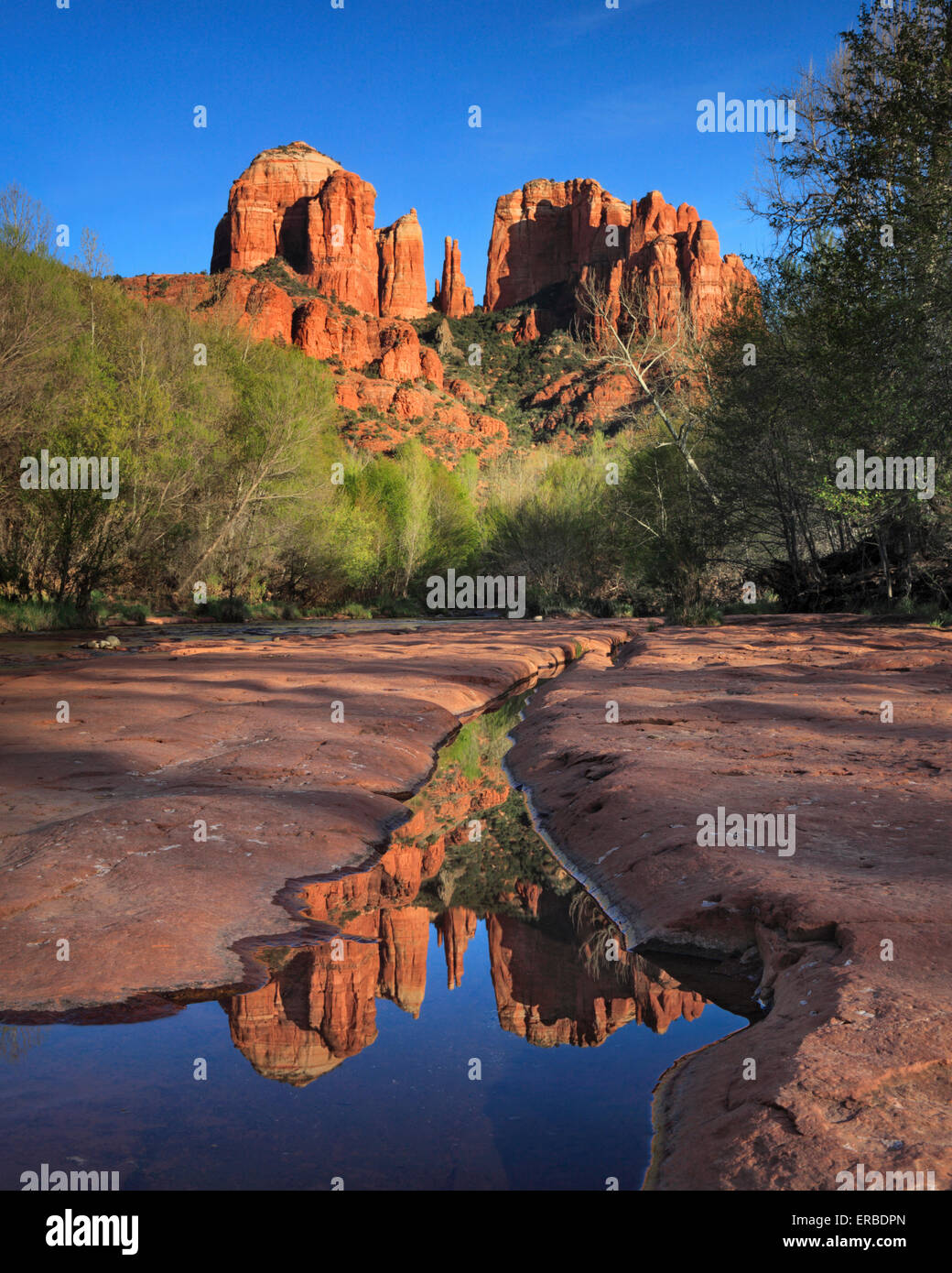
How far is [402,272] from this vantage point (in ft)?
438

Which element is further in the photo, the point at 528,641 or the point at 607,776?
the point at 528,641

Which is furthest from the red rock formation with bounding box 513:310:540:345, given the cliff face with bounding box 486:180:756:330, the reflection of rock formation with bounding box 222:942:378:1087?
the reflection of rock formation with bounding box 222:942:378:1087

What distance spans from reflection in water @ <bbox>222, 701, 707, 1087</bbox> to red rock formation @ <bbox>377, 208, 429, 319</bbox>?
13635cm

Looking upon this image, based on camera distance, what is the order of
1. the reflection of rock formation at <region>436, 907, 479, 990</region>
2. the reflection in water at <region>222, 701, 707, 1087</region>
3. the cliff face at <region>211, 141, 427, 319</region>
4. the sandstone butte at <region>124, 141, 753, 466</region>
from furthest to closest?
the cliff face at <region>211, 141, 427, 319</region>, the sandstone butte at <region>124, 141, 753, 466</region>, the reflection of rock formation at <region>436, 907, 479, 990</region>, the reflection in water at <region>222, 701, 707, 1087</region>

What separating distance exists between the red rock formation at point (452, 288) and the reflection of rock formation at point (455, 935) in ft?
477

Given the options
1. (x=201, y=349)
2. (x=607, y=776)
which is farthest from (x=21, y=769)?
(x=201, y=349)

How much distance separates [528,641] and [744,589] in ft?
48.5

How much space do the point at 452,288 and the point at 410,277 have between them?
1060cm

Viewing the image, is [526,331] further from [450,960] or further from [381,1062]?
[381,1062]

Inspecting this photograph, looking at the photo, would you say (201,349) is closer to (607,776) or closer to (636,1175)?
(607,776)

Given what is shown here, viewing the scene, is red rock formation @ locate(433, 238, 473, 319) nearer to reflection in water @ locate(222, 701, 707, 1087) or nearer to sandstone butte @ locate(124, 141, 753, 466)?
sandstone butte @ locate(124, 141, 753, 466)

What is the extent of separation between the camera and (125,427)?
2303 cm

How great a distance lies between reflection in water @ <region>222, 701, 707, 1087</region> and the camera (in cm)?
291

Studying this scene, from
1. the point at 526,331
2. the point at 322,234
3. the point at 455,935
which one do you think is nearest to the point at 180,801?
the point at 455,935
